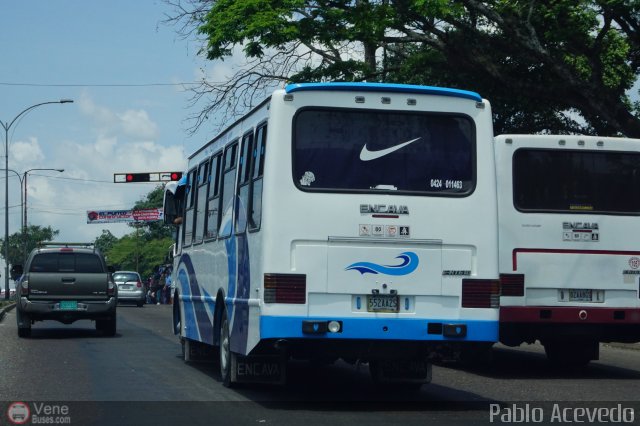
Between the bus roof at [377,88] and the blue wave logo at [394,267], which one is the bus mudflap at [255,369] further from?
the bus roof at [377,88]

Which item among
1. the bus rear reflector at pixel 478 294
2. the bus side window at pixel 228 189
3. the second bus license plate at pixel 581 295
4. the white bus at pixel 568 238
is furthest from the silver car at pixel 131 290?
the bus rear reflector at pixel 478 294

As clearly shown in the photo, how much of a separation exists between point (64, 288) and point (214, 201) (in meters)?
9.40

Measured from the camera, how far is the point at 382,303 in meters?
11.2

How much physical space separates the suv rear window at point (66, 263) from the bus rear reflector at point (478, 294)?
13.6 m

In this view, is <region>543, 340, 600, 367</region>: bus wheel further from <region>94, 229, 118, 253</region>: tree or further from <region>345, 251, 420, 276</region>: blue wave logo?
<region>94, 229, 118, 253</region>: tree

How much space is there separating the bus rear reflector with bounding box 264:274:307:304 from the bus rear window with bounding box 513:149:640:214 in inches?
205

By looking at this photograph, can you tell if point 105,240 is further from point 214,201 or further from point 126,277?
point 214,201

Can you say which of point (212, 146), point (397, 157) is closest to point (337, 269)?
point (397, 157)

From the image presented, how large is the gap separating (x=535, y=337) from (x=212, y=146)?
4.95 m

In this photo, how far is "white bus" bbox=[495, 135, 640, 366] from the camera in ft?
50.0

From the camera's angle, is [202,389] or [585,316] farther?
[585,316]

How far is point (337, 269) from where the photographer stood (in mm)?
11164

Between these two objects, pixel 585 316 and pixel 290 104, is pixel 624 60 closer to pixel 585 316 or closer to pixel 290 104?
pixel 585 316

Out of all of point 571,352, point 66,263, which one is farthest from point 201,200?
point 66,263
